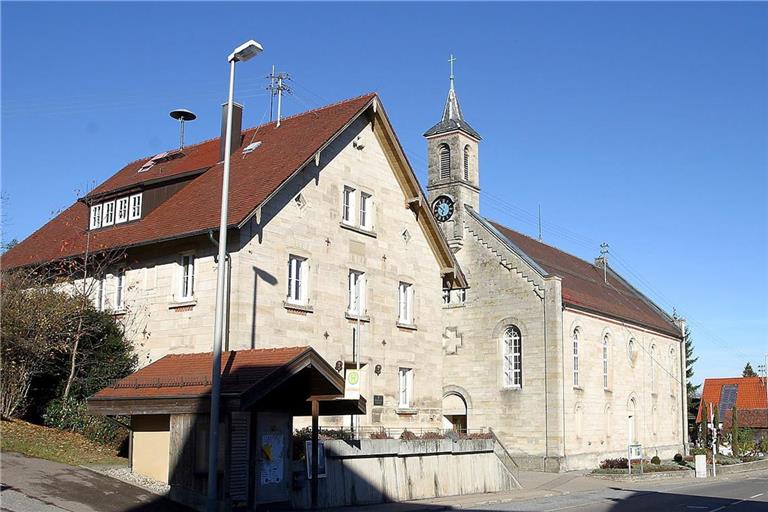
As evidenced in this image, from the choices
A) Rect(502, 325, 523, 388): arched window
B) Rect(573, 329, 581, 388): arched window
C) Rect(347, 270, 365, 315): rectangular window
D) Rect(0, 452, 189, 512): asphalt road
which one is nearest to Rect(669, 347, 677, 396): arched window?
Rect(573, 329, 581, 388): arched window

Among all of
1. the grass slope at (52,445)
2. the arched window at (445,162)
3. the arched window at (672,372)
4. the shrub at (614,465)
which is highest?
the arched window at (445,162)

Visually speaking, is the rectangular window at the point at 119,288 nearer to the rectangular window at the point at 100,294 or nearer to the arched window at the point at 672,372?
the rectangular window at the point at 100,294

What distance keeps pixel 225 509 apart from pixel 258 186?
11.7 metres

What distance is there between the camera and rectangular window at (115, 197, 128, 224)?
32.0m

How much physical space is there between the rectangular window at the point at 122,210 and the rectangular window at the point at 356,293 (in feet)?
28.7

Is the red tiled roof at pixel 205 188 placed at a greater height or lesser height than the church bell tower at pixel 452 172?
lesser

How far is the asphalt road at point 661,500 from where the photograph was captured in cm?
2375

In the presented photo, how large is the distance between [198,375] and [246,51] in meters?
7.56

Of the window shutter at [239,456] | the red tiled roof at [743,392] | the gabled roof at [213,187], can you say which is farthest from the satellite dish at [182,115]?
the red tiled roof at [743,392]

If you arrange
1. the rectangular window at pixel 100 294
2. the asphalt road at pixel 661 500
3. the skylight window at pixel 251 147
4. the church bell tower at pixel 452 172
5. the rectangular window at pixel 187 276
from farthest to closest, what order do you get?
the church bell tower at pixel 452 172
the skylight window at pixel 251 147
the rectangular window at pixel 100 294
the rectangular window at pixel 187 276
the asphalt road at pixel 661 500

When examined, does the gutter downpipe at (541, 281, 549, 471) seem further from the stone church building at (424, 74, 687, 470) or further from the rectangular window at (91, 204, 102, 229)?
the rectangular window at (91, 204, 102, 229)

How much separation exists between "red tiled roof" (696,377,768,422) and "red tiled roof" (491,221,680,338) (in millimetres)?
14793

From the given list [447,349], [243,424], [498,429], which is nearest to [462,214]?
[447,349]

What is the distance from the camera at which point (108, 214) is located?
1291 inches
